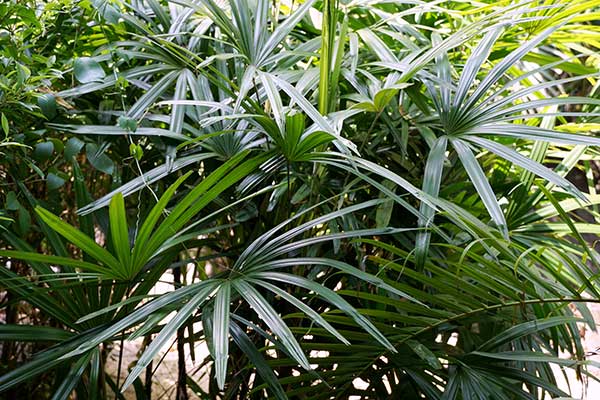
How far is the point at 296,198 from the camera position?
126cm

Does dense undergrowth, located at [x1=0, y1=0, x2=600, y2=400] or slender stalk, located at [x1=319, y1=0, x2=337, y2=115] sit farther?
slender stalk, located at [x1=319, y1=0, x2=337, y2=115]

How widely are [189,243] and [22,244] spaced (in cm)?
29

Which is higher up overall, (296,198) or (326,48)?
(326,48)

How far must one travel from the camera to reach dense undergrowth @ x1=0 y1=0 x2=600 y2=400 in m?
1.07

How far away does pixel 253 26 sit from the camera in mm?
1344

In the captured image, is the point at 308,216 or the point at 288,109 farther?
the point at 308,216

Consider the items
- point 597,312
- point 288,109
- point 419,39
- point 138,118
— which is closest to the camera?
point 288,109

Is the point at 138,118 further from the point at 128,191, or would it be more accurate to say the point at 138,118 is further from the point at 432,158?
the point at 432,158

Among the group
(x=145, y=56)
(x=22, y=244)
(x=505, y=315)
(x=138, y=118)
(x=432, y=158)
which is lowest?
(x=505, y=315)

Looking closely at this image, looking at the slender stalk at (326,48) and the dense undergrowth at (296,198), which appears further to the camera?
the slender stalk at (326,48)

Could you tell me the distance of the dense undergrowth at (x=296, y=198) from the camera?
1.07 meters

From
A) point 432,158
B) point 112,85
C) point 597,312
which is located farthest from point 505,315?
point 597,312

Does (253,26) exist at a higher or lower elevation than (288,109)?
higher

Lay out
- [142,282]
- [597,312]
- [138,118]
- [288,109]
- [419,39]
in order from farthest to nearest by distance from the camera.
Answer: [597,312] < [419,39] < [138,118] < [142,282] < [288,109]
